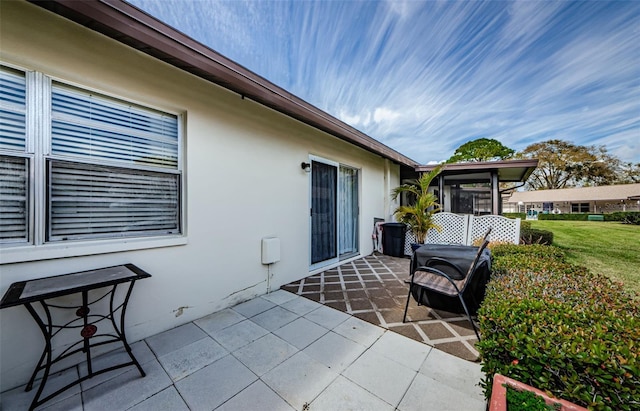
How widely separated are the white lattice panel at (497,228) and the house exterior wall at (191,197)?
4562 millimetres

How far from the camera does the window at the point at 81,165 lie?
6.40ft

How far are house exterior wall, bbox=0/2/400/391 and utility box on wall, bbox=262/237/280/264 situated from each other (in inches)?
3.7

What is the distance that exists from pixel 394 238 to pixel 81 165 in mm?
6181

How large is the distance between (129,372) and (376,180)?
639cm

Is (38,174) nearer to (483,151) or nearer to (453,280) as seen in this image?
(453,280)

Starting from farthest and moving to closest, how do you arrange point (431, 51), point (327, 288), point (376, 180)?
point (376, 180)
point (431, 51)
point (327, 288)

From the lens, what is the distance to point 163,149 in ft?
9.18

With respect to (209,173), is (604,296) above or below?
below

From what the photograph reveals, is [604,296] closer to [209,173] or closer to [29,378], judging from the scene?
[209,173]

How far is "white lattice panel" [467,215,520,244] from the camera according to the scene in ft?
17.8

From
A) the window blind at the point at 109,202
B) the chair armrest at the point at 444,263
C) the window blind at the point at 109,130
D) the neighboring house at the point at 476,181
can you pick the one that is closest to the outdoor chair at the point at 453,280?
the chair armrest at the point at 444,263

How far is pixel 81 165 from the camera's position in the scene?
224 cm

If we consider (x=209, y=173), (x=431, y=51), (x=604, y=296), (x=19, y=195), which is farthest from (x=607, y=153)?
(x=19, y=195)

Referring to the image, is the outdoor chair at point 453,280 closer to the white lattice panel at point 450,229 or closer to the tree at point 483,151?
the white lattice panel at point 450,229
